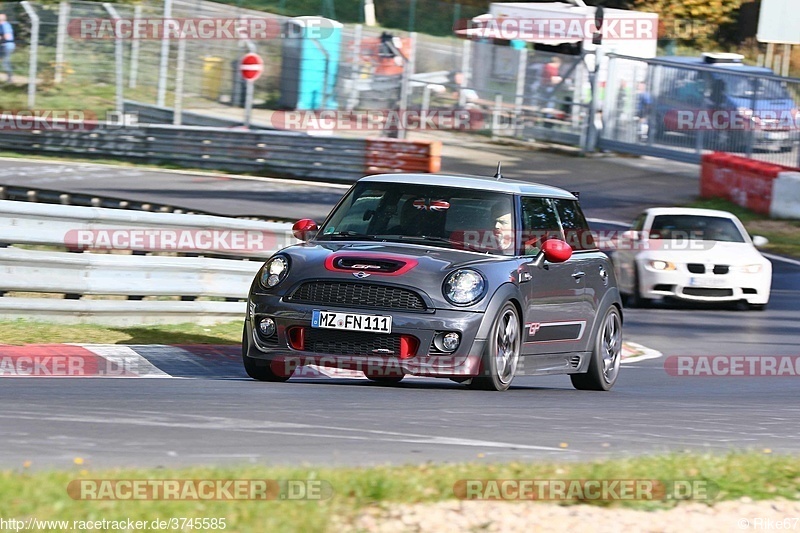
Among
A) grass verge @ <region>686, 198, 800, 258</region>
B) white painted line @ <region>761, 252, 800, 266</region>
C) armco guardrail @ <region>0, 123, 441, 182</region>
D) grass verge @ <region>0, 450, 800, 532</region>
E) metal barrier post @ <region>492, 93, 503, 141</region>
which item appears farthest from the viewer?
metal barrier post @ <region>492, 93, 503, 141</region>

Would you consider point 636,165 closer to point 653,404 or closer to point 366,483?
point 653,404

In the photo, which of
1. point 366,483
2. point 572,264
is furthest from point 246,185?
point 366,483

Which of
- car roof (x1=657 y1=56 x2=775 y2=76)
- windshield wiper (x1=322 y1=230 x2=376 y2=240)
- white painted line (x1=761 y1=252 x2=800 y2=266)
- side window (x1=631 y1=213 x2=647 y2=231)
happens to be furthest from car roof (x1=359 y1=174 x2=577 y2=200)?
car roof (x1=657 y1=56 x2=775 y2=76)

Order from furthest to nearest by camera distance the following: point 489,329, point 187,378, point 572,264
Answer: point 572,264, point 187,378, point 489,329

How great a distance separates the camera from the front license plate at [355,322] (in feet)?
29.2

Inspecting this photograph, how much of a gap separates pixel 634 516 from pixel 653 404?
4.35 m

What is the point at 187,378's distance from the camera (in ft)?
31.6

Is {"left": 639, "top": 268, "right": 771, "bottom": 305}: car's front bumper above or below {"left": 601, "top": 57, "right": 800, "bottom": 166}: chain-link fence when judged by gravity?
below

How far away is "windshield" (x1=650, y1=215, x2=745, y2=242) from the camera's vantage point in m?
18.6

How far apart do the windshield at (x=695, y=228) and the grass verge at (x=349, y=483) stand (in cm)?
1193

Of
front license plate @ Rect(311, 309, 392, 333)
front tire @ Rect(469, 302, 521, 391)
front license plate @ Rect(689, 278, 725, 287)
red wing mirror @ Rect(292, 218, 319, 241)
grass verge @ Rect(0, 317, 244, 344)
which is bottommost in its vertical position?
front license plate @ Rect(689, 278, 725, 287)

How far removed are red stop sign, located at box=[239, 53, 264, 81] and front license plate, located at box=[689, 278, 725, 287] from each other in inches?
560

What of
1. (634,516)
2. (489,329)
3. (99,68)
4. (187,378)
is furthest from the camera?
(99,68)

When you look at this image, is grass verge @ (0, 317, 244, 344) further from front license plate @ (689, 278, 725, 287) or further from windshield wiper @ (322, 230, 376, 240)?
front license plate @ (689, 278, 725, 287)
